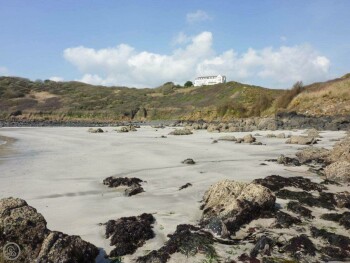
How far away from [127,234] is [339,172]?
591 centimetres

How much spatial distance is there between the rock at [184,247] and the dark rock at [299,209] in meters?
1.99

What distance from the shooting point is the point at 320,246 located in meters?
5.48

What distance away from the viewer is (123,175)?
1092 centimetres

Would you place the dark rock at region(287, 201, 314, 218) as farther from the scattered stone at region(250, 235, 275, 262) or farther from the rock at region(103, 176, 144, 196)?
the rock at region(103, 176, 144, 196)

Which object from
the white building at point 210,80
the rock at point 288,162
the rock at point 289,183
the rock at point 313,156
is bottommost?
the rock at point 289,183

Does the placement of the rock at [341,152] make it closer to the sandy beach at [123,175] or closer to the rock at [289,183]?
the sandy beach at [123,175]

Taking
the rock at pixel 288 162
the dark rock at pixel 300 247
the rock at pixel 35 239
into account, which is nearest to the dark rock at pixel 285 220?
the dark rock at pixel 300 247

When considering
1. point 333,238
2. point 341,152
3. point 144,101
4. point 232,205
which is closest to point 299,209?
point 333,238

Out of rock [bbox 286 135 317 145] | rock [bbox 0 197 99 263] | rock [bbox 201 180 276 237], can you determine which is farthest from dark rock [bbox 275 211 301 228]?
rock [bbox 286 135 317 145]

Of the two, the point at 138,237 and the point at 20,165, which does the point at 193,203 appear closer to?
the point at 138,237

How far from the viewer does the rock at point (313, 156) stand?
1174 centimetres

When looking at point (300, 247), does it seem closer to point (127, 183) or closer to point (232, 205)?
point (232, 205)

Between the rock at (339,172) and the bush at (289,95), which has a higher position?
the bush at (289,95)

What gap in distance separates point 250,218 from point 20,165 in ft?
32.8
